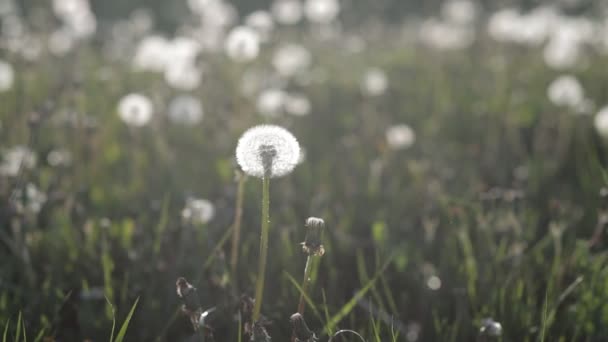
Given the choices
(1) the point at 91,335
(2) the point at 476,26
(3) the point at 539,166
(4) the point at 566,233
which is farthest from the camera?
(2) the point at 476,26

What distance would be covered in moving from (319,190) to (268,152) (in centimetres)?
128

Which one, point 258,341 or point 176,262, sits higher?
point 258,341

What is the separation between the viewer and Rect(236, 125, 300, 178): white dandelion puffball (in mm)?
1232

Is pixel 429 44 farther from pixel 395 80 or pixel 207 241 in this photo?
pixel 207 241

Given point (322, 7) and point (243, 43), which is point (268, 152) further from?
point (322, 7)

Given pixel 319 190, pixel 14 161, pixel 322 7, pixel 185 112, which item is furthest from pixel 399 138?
pixel 322 7

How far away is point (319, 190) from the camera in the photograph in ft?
8.21

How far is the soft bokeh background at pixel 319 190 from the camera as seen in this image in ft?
5.42

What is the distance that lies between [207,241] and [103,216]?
2.09ft

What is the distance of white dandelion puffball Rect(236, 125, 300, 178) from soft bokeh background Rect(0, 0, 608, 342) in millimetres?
182

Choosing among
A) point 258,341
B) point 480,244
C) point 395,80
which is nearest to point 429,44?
point 395,80

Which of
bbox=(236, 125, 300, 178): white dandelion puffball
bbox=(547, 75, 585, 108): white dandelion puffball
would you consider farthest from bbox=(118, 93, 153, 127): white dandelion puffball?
bbox=(547, 75, 585, 108): white dandelion puffball

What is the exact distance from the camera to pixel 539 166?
2668 millimetres

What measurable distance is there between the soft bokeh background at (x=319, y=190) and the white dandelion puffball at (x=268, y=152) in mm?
182
